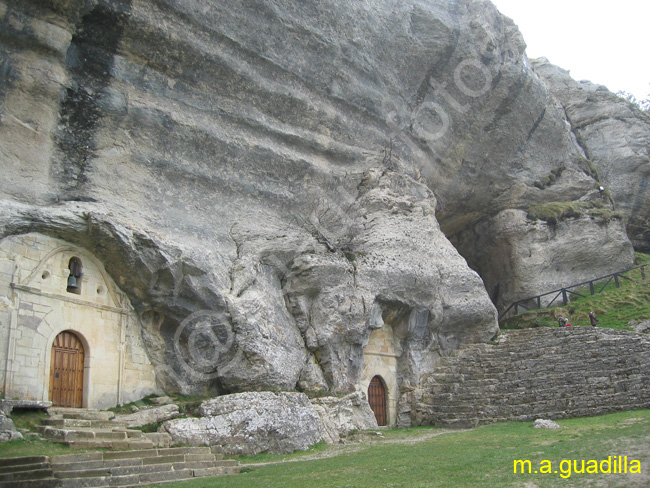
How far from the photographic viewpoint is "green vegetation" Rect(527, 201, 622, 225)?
1205 inches

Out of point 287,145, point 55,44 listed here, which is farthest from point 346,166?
point 55,44

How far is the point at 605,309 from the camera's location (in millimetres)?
27312

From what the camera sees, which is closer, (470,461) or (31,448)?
(470,461)

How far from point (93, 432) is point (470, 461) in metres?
7.34

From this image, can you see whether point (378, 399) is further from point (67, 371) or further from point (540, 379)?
point (67, 371)

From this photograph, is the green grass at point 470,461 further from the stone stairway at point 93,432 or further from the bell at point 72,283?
the bell at point 72,283

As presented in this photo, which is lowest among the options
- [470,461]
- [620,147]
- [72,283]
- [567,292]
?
[470,461]

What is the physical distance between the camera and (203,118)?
763 inches

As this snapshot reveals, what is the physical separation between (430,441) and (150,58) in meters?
13.0

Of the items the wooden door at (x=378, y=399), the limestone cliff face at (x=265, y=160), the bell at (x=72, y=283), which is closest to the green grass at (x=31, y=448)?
the bell at (x=72, y=283)

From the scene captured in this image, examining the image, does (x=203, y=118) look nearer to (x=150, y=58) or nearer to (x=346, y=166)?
(x=150, y=58)
